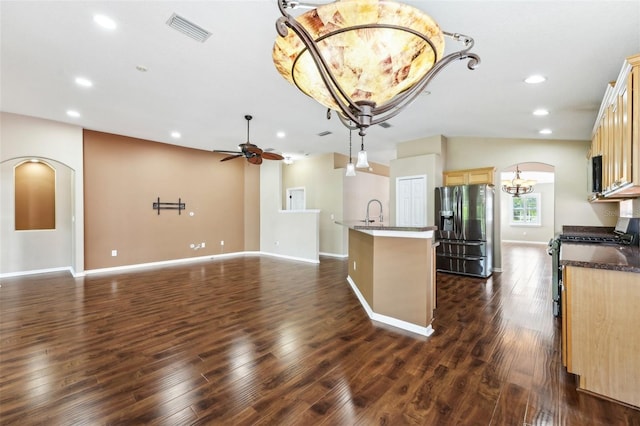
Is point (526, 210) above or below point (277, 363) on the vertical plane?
above

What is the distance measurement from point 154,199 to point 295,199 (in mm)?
3990

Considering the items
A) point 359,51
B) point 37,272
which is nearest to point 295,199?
point 37,272

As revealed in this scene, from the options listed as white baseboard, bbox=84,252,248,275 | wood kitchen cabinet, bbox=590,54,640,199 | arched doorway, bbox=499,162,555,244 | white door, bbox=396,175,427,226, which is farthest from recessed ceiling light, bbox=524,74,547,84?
arched doorway, bbox=499,162,555,244

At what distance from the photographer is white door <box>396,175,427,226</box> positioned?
20.1ft

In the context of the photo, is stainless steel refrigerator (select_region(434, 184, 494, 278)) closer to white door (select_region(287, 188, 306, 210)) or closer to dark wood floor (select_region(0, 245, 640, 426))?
dark wood floor (select_region(0, 245, 640, 426))

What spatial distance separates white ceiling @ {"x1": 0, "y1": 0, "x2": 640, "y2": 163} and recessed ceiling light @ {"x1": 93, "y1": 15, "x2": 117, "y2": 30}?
4cm

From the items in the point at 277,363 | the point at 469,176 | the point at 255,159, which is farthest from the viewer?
the point at 469,176

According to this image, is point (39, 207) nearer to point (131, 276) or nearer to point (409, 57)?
point (131, 276)

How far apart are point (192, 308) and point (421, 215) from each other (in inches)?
190

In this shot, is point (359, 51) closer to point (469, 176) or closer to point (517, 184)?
point (469, 176)

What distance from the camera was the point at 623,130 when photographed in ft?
6.85

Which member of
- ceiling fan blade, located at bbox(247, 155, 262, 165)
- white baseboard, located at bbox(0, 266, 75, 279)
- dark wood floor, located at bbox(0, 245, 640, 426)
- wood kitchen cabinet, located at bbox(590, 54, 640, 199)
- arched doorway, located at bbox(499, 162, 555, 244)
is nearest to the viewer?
dark wood floor, located at bbox(0, 245, 640, 426)

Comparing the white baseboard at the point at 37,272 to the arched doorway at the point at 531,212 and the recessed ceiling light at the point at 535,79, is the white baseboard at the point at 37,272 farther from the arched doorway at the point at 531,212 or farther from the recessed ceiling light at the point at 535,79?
the arched doorway at the point at 531,212

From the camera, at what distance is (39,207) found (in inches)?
240
